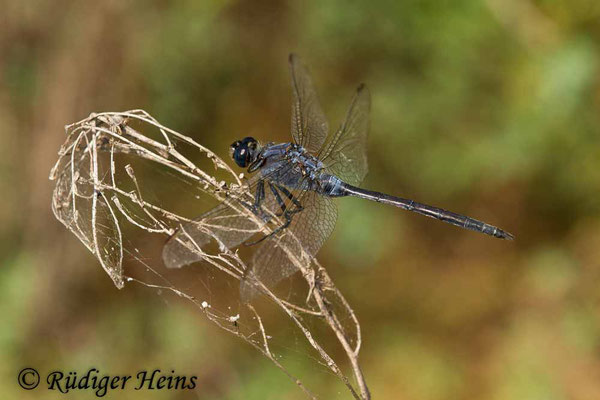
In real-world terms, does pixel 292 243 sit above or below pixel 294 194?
below

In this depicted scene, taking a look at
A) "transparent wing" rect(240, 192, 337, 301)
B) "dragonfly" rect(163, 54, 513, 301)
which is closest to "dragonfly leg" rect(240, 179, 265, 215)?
"dragonfly" rect(163, 54, 513, 301)

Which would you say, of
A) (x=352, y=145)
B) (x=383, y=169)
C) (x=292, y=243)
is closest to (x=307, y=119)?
(x=352, y=145)

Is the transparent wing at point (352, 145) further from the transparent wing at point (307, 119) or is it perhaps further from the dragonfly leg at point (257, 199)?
the dragonfly leg at point (257, 199)

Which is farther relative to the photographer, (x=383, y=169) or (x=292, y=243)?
(x=383, y=169)

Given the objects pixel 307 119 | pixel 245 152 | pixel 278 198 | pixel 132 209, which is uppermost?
pixel 307 119

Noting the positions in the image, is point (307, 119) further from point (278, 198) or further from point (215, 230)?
point (215, 230)

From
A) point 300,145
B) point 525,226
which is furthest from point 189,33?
point 525,226

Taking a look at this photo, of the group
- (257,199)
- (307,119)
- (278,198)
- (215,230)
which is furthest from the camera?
(307,119)
